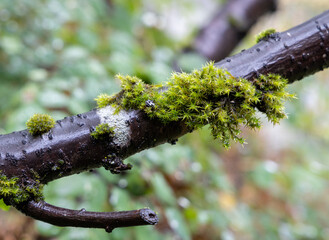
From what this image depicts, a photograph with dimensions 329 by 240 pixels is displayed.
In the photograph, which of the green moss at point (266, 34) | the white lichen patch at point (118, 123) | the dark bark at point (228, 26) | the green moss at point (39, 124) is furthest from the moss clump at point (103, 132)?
the dark bark at point (228, 26)

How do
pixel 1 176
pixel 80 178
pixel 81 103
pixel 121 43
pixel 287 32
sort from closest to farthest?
pixel 1 176 < pixel 287 32 < pixel 80 178 < pixel 81 103 < pixel 121 43

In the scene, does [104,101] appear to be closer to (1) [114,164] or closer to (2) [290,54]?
(1) [114,164]

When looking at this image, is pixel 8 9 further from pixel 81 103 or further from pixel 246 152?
pixel 246 152

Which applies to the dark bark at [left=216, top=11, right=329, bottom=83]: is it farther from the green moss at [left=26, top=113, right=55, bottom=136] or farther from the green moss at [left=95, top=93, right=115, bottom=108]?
the green moss at [left=26, top=113, right=55, bottom=136]

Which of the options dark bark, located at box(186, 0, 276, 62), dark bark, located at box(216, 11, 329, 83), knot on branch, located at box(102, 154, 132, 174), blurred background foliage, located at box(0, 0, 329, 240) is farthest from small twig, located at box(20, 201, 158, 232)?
dark bark, located at box(186, 0, 276, 62)

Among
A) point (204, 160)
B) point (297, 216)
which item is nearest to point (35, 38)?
point (204, 160)
